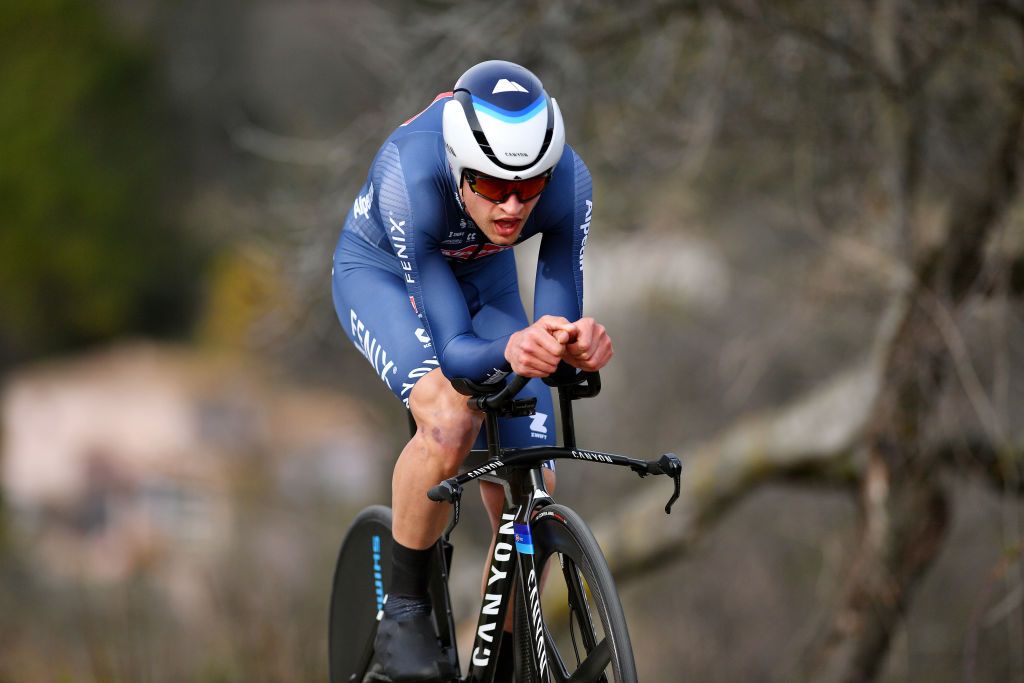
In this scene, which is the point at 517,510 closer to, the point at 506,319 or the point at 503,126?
the point at 506,319

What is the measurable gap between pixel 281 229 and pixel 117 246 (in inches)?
1503

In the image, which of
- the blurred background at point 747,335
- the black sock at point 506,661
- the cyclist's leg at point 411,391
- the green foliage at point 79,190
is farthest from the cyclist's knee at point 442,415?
the green foliage at point 79,190

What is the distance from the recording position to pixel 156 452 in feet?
129

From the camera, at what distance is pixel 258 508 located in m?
27.1

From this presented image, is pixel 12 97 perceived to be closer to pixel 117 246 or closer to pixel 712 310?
pixel 117 246

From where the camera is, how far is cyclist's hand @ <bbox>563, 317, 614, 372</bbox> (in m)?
3.31

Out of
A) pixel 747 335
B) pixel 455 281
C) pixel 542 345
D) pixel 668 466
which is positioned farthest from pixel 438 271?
pixel 747 335

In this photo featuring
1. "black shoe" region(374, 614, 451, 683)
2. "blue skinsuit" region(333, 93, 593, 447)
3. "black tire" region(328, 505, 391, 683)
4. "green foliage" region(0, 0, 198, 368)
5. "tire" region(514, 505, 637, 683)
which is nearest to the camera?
"tire" region(514, 505, 637, 683)

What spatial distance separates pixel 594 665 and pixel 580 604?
7.2 inches

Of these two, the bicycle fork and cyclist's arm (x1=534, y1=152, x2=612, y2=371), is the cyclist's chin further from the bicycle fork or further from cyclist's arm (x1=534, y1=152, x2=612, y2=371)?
the bicycle fork

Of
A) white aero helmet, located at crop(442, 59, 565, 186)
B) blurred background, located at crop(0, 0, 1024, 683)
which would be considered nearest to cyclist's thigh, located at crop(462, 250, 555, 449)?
white aero helmet, located at crop(442, 59, 565, 186)

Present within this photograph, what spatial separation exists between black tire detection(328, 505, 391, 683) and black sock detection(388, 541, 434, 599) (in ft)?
1.36

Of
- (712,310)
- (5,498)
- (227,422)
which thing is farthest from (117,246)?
(712,310)

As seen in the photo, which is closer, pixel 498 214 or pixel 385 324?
pixel 498 214
